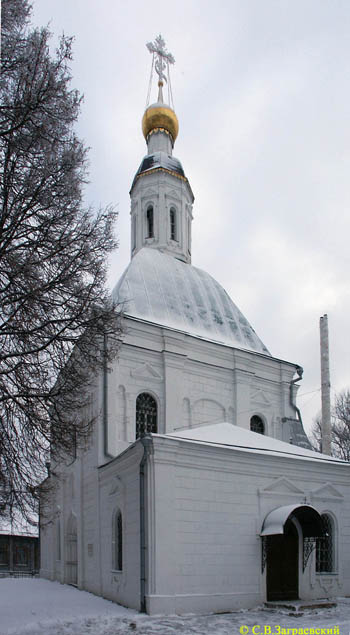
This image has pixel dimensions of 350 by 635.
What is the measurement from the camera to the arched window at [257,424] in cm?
1919

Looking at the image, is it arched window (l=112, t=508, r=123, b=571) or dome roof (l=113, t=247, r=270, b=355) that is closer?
arched window (l=112, t=508, r=123, b=571)

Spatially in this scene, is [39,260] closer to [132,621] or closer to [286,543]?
[132,621]

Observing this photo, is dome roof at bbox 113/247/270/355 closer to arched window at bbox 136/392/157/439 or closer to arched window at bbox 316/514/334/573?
arched window at bbox 136/392/157/439

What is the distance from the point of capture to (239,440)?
13.5m

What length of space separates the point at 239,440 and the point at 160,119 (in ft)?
56.7

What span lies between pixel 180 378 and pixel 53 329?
31.4ft

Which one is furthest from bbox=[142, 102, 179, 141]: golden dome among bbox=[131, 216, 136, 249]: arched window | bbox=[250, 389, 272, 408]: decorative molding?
bbox=[250, 389, 272, 408]: decorative molding

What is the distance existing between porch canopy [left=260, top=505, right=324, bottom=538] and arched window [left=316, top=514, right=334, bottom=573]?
1.10 metres

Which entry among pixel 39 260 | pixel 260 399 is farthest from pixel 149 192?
pixel 39 260

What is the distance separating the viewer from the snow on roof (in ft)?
42.1

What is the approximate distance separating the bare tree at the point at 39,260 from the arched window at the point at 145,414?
7.97 metres

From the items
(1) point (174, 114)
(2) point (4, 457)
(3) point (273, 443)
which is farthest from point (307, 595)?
(1) point (174, 114)

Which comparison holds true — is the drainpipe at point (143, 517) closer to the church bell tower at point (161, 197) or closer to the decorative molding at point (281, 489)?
the decorative molding at point (281, 489)

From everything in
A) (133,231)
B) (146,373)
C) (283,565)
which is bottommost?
(283,565)
